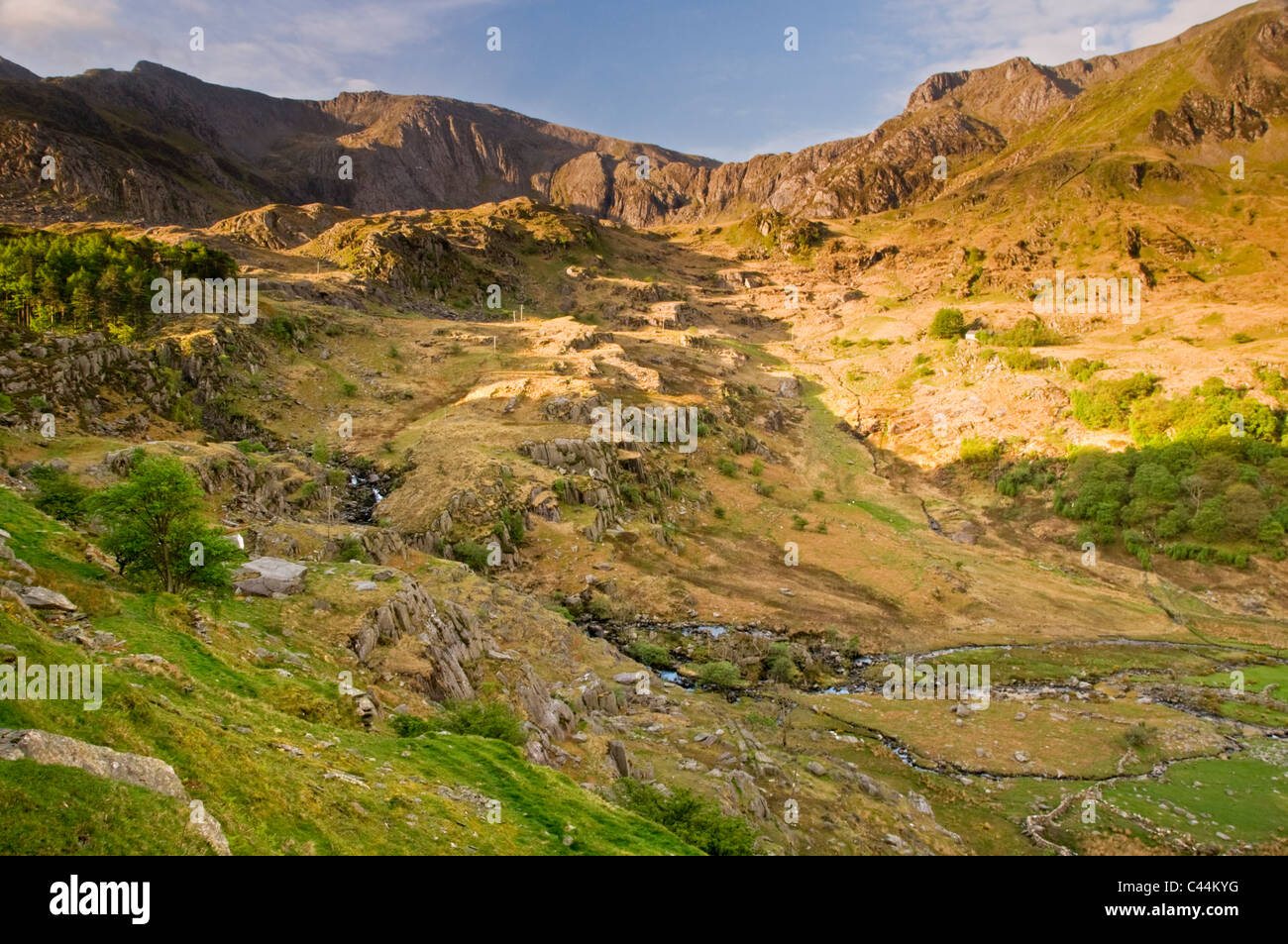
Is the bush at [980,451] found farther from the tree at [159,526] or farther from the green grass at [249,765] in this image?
the tree at [159,526]

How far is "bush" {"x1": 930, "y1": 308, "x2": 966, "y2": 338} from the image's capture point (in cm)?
11162

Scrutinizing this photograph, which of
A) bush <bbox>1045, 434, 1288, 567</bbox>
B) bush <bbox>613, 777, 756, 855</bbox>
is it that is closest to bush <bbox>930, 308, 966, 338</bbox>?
bush <bbox>1045, 434, 1288, 567</bbox>

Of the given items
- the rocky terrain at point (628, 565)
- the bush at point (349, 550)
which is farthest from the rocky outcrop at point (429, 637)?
the bush at point (349, 550)

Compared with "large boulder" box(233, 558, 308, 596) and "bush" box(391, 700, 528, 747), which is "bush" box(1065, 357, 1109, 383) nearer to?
"bush" box(391, 700, 528, 747)

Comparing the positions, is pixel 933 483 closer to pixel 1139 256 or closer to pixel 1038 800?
pixel 1038 800

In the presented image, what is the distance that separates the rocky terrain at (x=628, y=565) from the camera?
40.8 feet

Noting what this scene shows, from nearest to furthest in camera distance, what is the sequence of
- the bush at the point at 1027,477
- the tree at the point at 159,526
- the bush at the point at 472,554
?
the tree at the point at 159,526, the bush at the point at 472,554, the bush at the point at 1027,477

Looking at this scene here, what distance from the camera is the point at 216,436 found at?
162ft

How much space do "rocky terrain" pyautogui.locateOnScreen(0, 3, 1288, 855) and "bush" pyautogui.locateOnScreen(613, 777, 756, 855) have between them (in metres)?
0.13

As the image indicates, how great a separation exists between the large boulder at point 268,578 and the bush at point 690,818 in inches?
468

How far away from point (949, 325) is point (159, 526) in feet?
392

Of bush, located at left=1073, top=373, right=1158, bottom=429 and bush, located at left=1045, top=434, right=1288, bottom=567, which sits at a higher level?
bush, located at left=1073, top=373, right=1158, bottom=429

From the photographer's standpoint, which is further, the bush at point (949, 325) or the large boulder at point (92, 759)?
the bush at point (949, 325)
